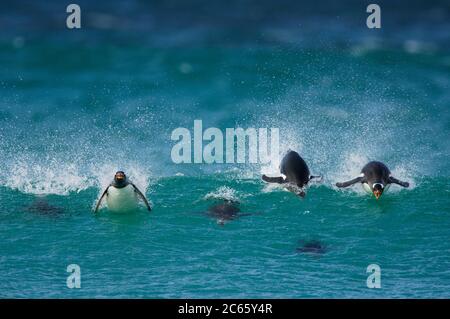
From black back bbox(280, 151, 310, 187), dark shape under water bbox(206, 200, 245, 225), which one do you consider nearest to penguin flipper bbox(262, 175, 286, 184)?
black back bbox(280, 151, 310, 187)

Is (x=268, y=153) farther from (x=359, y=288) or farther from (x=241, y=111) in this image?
(x=359, y=288)

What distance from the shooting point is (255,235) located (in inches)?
645

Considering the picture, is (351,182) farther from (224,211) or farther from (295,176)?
(224,211)

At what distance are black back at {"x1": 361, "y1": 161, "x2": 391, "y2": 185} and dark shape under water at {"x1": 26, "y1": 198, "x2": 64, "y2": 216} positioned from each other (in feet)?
21.0

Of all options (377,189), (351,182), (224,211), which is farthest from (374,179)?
(224,211)

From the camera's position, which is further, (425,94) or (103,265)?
(425,94)

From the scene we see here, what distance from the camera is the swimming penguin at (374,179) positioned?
1866cm

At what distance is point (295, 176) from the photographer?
18859 millimetres

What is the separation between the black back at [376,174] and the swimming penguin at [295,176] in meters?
1.22

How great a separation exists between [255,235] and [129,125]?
799 cm

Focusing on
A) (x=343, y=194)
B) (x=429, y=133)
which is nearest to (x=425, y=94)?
(x=429, y=133)

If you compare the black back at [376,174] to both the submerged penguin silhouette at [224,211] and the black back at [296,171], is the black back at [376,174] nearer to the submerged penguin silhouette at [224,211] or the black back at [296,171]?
the black back at [296,171]

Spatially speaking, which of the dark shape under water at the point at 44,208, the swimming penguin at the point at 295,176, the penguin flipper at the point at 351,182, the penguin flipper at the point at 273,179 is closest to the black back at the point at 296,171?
the swimming penguin at the point at 295,176

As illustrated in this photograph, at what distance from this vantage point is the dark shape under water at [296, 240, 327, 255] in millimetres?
15547
